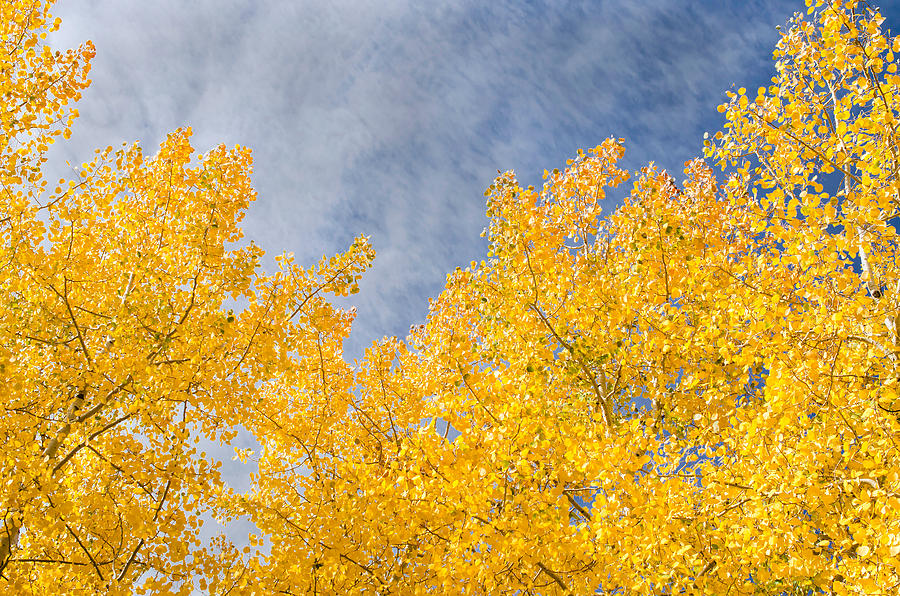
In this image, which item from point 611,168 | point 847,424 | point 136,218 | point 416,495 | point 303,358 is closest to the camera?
point 847,424

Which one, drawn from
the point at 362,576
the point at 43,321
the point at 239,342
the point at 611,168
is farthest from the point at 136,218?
the point at 611,168

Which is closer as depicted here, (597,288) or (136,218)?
(597,288)

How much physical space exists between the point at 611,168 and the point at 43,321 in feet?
24.4

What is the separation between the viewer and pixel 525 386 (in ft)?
16.9

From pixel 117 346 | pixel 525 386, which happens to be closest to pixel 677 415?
pixel 525 386

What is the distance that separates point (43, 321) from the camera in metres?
6.14

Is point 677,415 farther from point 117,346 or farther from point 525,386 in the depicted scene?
point 117,346

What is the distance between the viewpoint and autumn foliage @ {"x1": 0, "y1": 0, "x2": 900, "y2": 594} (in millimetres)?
3965

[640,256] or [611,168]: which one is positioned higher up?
[611,168]

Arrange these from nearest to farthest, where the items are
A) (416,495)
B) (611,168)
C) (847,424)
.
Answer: (847,424) → (416,495) → (611,168)

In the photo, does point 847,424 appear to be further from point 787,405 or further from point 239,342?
point 239,342

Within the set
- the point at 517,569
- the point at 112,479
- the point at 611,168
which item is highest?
the point at 611,168

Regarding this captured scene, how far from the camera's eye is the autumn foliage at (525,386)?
3.96 m

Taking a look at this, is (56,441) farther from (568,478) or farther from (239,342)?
(568,478)
